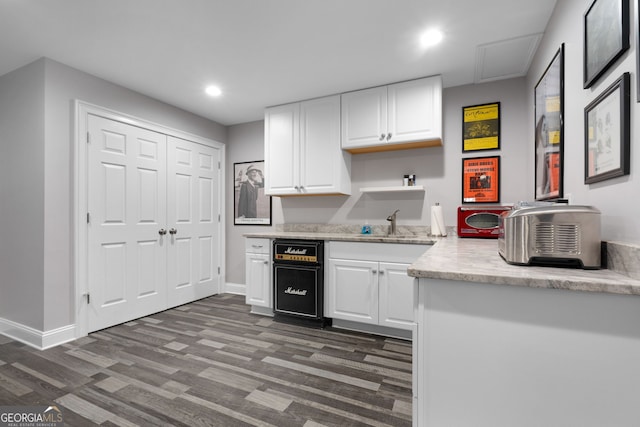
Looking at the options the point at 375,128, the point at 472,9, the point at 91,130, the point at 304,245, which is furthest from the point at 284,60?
the point at 91,130

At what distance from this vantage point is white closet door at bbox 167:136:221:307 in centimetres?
360

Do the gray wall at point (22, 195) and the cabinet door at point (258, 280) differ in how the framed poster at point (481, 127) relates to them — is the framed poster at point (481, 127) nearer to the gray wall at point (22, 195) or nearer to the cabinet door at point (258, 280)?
the cabinet door at point (258, 280)

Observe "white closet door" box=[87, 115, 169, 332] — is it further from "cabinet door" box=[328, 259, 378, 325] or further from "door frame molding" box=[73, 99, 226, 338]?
"cabinet door" box=[328, 259, 378, 325]

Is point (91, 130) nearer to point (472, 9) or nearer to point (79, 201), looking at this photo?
point (79, 201)

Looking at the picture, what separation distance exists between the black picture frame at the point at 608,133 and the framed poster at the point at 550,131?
39 centimetres

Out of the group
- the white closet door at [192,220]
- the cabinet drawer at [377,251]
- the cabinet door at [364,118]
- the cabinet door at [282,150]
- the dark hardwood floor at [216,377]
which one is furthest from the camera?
the white closet door at [192,220]

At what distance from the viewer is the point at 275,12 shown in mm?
1982

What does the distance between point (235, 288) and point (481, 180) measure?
11.2 ft

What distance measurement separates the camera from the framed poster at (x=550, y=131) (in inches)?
70.4

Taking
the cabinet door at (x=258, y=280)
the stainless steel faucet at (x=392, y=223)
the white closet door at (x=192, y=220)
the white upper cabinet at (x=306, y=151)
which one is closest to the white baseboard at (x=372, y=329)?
the cabinet door at (x=258, y=280)

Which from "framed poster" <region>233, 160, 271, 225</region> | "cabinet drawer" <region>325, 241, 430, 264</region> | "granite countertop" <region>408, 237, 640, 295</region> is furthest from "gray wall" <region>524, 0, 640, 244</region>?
"framed poster" <region>233, 160, 271, 225</region>

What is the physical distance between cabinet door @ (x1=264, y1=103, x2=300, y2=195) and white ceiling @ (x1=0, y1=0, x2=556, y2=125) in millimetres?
417

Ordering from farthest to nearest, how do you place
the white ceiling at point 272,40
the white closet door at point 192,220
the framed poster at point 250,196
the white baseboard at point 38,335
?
the framed poster at point 250,196 → the white closet door at point 192,220 → the white baseboard at point 38,335 → the white ceiling at point 272,40

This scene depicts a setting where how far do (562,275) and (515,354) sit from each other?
0.29 metres
